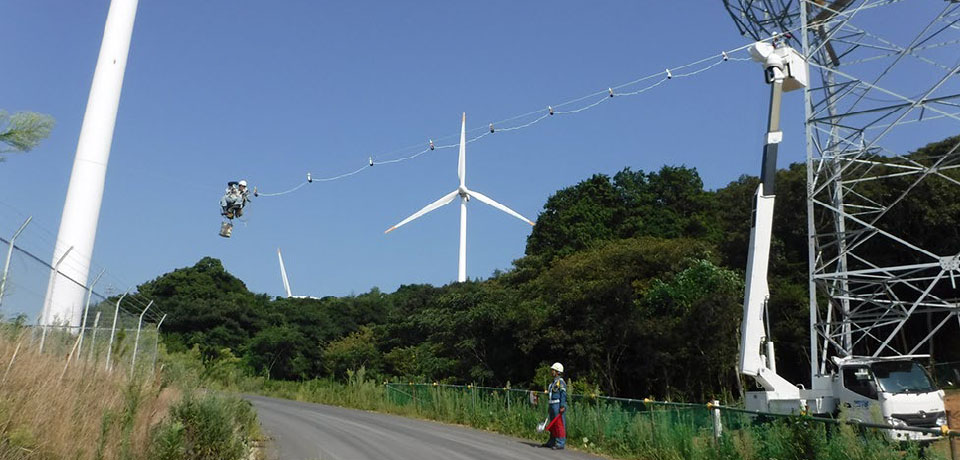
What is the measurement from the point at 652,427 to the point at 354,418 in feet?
39.8

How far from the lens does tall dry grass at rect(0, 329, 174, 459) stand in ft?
21.6

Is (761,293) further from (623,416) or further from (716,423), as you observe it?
(716,423)

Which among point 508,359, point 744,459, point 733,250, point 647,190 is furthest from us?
point 647,190

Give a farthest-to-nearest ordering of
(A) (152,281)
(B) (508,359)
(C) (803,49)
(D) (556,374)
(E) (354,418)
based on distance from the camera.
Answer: (A) (152,281) → (B) (508,359) → (E) (354,418) → (C) (803,49) → (D) (556,374)

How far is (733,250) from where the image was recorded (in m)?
33.8

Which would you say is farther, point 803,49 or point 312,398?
point 312,398

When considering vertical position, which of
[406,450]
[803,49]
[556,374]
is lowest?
[406,450]

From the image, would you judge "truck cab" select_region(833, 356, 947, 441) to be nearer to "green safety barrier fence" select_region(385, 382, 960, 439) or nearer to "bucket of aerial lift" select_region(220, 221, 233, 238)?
"green safety barrier fence" select_region(385, 382, 960, 439)

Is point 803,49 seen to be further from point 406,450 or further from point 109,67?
point 109,67

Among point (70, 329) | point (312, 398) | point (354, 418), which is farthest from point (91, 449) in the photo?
point (312, 398)

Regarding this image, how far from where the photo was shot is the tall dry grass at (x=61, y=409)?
6598 mm

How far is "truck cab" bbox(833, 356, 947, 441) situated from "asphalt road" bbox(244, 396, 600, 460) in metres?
6.26

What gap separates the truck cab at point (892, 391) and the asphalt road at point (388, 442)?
6257 mm

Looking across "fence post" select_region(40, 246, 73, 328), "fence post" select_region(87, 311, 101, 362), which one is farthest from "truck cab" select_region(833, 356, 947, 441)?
"fence post" select_region(40, 246, 73, 328)
